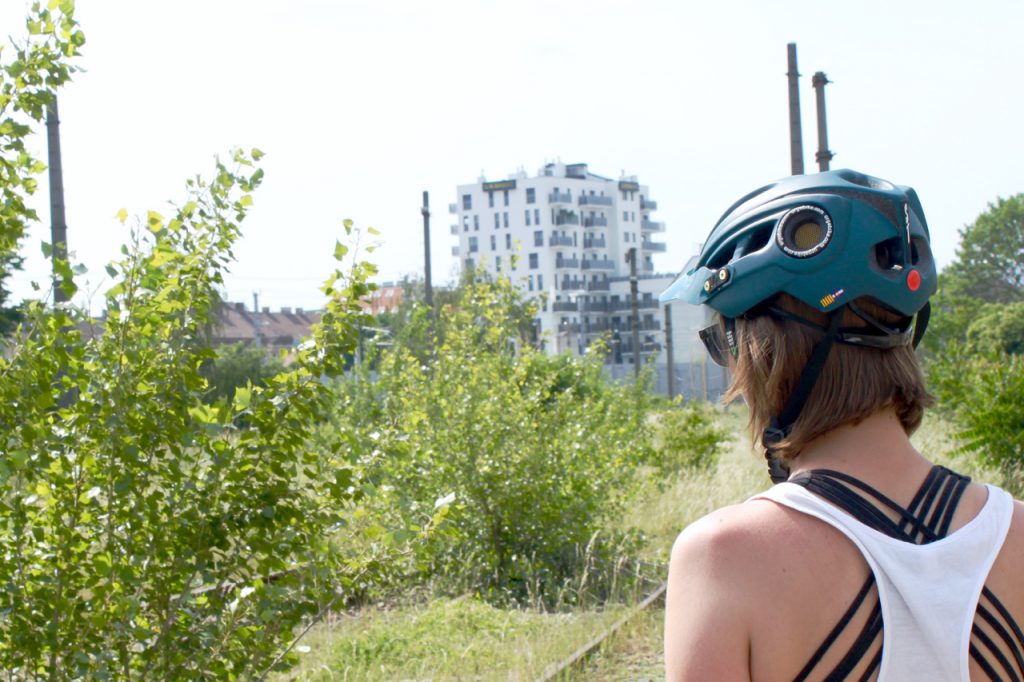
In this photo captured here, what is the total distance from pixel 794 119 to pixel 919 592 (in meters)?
17.8

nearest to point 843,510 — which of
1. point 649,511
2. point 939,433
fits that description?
point 649,511

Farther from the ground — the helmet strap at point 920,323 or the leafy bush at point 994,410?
the helmet strap at point 920,323

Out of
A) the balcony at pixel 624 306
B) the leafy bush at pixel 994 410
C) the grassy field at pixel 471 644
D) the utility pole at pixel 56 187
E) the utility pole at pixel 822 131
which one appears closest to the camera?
the grassy field at pixel 471 644

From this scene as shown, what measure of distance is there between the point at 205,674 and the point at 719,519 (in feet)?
9.05

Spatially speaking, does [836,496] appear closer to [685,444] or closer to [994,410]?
[994,410]

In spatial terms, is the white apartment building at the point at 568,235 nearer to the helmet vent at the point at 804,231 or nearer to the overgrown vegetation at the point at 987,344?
the overgrown vegetation at the point at 987,344

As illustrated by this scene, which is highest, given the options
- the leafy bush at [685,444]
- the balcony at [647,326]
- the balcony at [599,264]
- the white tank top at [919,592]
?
the balcony at [599,264]

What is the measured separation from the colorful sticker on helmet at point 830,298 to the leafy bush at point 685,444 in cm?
1520

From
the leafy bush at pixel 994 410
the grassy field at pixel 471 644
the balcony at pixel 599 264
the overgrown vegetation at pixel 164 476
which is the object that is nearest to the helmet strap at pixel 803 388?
the overgrown vegetation at pixel 164 476

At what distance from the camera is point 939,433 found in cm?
1830

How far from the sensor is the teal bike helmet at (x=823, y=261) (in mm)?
1900

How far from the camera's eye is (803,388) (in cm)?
187

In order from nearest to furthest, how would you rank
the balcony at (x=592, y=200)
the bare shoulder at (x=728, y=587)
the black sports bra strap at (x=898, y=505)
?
the bare shoulder at (x=728, y=587), the black sports bra strap at (x=898, y=505), the balcony at (x=592, y=200)

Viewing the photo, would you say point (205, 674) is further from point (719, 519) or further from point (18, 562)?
point (719, 519)
